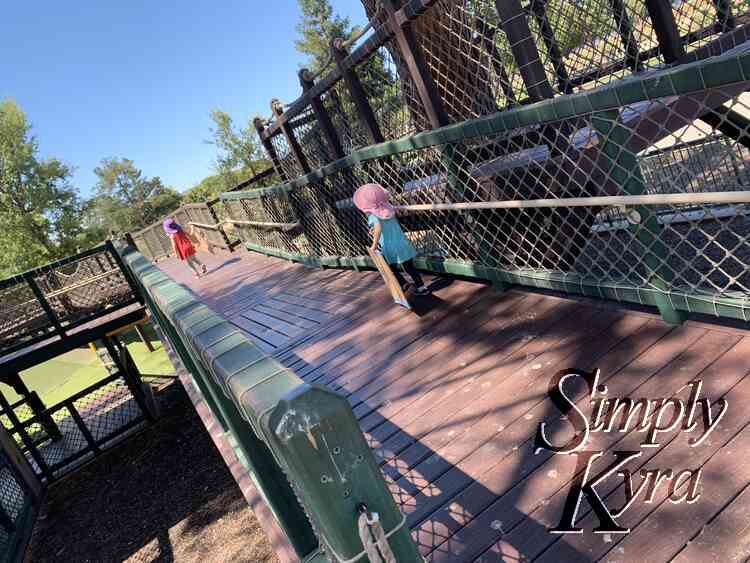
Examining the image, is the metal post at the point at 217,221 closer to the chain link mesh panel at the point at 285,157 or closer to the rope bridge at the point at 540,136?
the chain link mesh panel at the point at 285,157

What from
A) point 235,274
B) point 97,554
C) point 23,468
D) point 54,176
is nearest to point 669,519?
point 235,274

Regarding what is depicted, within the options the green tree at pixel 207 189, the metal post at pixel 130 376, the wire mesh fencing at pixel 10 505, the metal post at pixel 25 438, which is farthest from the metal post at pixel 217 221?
the green tree at pixel 207 189

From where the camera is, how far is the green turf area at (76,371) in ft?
77.8

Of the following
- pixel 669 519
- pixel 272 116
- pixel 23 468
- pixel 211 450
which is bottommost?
pixel 211 450

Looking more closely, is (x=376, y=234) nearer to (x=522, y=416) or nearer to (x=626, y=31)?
(x=522, y=416)

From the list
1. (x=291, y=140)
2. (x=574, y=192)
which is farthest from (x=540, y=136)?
(x=291, y=140)

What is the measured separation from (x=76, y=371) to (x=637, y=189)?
1151 inches

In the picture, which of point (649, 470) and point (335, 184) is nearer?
point (649, 470)

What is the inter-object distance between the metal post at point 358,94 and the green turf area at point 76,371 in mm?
18700

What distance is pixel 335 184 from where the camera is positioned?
660 cm

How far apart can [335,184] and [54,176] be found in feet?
123

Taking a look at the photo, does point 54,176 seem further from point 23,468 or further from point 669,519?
point 669,519

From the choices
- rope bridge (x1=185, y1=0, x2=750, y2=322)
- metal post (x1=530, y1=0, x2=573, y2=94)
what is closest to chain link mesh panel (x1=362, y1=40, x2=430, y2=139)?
rope bridge (x1=185, y1=0, x2=750, y2=322)

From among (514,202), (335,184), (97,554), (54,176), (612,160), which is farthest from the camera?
(54,176)
